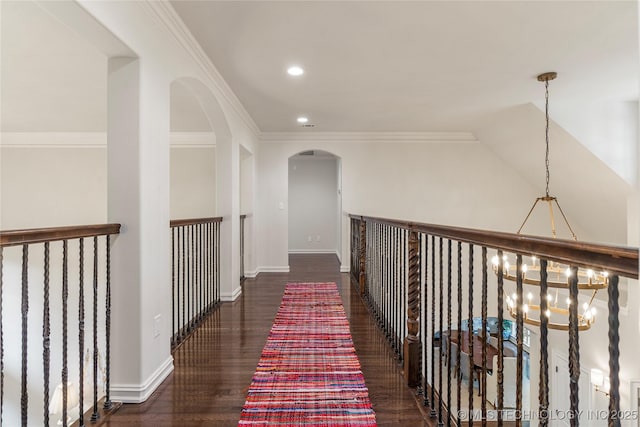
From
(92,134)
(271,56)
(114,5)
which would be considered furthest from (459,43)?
(92,134)

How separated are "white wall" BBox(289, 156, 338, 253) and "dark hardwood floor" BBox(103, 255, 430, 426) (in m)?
4.89

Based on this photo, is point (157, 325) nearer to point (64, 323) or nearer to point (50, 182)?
point (64, 323)

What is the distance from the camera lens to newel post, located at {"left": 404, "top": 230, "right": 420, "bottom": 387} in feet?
6.61

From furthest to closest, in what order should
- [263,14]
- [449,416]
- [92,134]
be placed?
[92,134]
[263,14]
[449,416]

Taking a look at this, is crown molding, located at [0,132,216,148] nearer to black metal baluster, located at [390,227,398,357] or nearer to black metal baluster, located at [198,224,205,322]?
black metal baluster, located at [198,224,205,322]

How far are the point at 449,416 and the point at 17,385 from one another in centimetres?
684

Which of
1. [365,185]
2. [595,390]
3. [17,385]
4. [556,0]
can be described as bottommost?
[17,385]

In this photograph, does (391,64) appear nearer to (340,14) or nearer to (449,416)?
(340,14)

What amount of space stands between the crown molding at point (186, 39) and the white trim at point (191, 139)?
2.11m

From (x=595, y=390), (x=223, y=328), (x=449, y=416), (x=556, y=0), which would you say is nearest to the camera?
(x=449, y=416)

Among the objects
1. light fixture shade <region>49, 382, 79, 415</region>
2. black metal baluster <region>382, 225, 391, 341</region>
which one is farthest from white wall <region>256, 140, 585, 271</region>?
light fixture shade <region>49, 382, 79, 415</region>

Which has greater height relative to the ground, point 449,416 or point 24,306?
point 24,306

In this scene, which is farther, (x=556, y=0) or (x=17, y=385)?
(x=17, y=385)

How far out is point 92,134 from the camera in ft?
19.5
